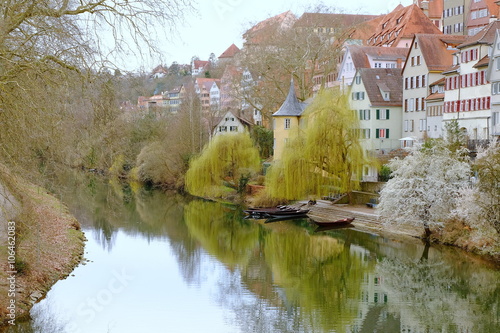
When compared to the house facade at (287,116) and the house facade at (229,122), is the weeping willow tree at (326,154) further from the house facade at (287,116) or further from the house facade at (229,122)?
the house facade at (229,122)

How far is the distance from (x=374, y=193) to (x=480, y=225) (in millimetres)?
12256

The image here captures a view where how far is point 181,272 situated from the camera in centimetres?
2339

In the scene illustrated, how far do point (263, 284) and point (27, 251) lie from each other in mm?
7451

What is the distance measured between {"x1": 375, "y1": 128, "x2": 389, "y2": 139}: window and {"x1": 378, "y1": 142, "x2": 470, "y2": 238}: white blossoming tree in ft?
66.0

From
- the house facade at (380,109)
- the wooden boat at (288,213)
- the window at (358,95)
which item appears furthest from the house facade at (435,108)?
the wooden boat at (288,213)

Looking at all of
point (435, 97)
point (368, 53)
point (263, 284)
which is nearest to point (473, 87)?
point (435, 97)

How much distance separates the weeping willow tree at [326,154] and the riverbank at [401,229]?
1.18 m

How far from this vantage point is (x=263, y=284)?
861 inches

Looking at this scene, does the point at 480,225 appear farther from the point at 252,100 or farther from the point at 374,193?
the point at 252,100

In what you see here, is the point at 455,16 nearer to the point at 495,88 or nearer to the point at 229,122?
the point at 229,122

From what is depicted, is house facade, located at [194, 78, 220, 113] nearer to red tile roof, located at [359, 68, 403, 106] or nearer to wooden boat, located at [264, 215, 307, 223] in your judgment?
red tile roof, located at [359, 68, 403, 106]

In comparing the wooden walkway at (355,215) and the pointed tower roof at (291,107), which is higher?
the pointed tower roof at (291,107)

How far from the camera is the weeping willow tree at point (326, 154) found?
37406 mm

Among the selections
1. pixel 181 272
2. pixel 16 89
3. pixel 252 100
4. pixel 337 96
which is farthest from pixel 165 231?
pixel 252 100
